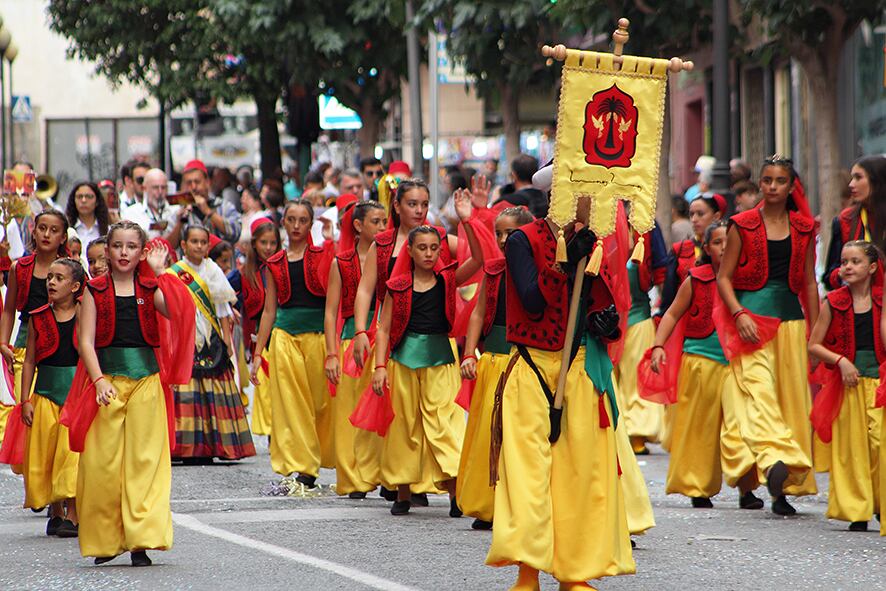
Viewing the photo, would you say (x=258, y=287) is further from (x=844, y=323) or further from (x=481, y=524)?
(x=844, y=323)

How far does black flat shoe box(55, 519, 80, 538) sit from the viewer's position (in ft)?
33.1

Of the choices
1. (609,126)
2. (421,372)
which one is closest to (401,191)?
(421,372)

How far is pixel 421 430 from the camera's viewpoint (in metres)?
11.0

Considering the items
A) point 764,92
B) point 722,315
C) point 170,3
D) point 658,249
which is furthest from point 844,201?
point 170,3

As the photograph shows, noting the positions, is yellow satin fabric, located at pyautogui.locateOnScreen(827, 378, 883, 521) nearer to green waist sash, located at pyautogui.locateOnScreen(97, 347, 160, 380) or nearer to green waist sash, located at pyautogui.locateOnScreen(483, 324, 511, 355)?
Answer: green waist sash, located at pyautogui.locateOnScreen(483, 324, 511, 355)

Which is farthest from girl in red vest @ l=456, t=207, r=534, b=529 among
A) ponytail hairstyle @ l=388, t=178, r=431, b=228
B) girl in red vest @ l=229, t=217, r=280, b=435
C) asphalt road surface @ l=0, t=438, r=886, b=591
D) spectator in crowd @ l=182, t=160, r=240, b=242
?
spectator in crowd @ l=182, t=160, r=240, b=242

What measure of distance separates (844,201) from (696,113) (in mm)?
20683

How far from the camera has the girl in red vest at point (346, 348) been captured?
11.3 meters

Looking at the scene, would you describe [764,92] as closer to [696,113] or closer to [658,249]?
[696,113]

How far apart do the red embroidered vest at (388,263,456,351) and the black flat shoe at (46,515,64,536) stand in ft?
7.02

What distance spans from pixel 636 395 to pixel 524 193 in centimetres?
240

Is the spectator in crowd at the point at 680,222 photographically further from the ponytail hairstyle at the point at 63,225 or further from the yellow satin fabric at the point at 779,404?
the ponytail hairstyle at the point at 63,225

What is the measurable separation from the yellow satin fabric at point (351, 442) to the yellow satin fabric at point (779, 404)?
2.12m

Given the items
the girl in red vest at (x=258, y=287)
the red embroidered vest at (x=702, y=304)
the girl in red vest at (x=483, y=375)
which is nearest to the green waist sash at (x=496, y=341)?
the girl in red vest at (x=483, y=375)
